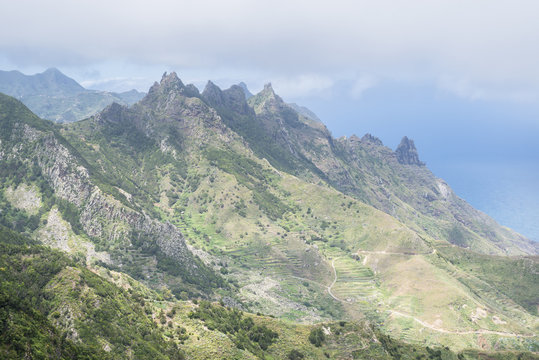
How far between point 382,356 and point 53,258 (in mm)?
100333

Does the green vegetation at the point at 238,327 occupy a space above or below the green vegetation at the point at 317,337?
below

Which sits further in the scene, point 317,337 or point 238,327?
point 317,337

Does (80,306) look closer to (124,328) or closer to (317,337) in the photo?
(124,328)

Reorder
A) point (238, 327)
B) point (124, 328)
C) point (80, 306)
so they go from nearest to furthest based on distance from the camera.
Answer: point (80, 306)
point (124, 328)
point (238, 327)

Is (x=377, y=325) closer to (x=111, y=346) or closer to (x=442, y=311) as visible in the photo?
(x=442, y=311)

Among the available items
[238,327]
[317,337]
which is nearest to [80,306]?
[238,327]

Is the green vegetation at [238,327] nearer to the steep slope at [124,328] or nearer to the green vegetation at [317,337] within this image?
the steep slope at [124,328]

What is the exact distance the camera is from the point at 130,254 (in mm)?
198125

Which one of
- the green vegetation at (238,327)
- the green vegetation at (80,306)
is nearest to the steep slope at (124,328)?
the green vegetation at (80,306)

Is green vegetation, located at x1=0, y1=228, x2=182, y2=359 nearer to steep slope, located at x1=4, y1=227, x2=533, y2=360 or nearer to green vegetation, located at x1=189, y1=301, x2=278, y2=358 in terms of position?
steep slope, located at x1=4, y1=227, x2=533, y2=360

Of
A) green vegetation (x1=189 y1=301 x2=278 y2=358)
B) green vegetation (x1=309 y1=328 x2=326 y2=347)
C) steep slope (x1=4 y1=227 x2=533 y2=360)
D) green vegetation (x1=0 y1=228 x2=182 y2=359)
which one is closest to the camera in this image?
steep slope (x1=4 y1=227 x2=533 y2=360)

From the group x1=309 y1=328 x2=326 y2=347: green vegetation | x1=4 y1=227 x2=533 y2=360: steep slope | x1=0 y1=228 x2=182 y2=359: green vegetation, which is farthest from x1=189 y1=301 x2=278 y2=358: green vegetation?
x1=0 y1=228 x2=182 y2=359: green vegetation

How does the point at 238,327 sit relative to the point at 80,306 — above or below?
below

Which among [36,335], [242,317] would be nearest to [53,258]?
[36,335]
